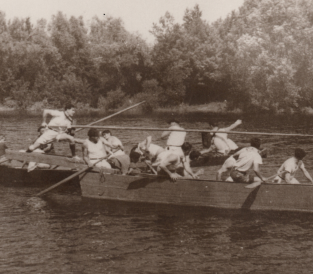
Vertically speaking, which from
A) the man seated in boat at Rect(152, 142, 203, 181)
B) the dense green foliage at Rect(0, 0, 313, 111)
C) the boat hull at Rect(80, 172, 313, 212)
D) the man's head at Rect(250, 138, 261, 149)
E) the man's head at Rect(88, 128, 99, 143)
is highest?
the dense green foliage at Rect(0, 0, 313, 111)

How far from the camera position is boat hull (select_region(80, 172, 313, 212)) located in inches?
401

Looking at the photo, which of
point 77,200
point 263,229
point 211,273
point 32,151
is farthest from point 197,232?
point 32,151

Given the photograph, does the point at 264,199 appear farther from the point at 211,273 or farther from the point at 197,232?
the point at 211,273

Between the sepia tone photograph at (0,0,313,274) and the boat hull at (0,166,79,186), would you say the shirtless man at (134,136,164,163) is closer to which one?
the sepia tone photograph at (0,0,313,274)

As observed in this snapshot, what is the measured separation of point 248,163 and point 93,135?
3.94m

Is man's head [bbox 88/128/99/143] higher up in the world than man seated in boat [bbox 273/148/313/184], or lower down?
higher up

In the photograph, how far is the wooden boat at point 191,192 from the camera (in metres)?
10.2

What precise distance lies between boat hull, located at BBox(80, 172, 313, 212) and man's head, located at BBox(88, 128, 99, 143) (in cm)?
87

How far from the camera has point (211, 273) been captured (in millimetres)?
7465

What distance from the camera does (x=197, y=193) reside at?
1072cm

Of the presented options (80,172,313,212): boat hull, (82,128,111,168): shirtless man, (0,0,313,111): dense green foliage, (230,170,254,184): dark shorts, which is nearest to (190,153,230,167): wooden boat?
(80,172,313,212): boat hull

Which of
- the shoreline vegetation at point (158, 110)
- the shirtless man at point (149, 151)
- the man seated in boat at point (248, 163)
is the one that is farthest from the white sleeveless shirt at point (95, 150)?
the shoreline vegetation at point (158, 110)

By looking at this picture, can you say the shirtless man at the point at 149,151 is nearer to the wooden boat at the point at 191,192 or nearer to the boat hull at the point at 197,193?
the wooden boat at the point at 191,192

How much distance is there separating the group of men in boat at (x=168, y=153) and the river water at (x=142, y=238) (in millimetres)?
960
